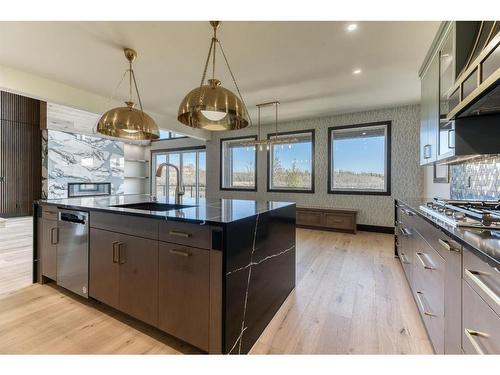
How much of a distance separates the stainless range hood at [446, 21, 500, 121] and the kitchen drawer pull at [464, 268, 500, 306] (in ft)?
2.91

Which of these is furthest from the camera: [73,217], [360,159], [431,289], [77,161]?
[77,161]

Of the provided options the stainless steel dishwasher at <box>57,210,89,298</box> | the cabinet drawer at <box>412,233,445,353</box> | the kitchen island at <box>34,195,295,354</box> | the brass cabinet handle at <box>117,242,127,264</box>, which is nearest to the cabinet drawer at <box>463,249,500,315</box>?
the cabinet drawer at <box>412,233,445,353</box>

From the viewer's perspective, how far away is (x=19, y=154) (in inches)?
253

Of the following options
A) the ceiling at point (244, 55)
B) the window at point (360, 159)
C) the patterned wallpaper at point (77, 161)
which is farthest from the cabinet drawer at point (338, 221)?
the patterned wallpaper at point (77, 161)

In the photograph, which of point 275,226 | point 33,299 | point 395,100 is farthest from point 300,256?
point 395,100

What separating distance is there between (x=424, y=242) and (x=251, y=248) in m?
1.34

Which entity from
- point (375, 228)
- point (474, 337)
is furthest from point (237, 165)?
point (474, 337)

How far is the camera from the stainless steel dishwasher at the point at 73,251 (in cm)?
205

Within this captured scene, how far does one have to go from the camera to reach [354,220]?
199 inches

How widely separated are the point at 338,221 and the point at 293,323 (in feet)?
12.0

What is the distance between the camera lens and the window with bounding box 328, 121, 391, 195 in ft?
17.0

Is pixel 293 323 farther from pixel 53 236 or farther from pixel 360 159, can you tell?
pixel 360 159

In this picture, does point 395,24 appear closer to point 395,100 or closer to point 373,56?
point 373,56

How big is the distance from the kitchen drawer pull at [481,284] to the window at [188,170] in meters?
7.10
